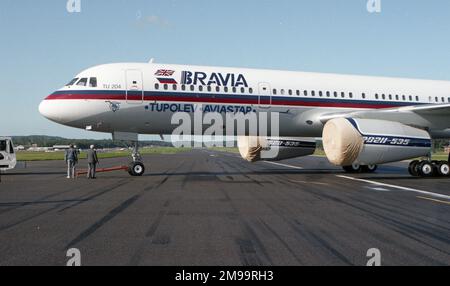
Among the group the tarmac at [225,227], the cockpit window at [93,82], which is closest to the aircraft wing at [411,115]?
the tarmac at [225,227]

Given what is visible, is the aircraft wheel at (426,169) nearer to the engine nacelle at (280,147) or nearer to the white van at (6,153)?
the engine nacelle at (280,147)

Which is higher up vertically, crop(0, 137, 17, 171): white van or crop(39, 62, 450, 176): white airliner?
crop(39, 62, 450, 176): white airliner

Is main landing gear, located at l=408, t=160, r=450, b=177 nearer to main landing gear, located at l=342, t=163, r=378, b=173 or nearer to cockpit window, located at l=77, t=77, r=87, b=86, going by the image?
main landing gear, located at l=342, t=163, r=378, b=173

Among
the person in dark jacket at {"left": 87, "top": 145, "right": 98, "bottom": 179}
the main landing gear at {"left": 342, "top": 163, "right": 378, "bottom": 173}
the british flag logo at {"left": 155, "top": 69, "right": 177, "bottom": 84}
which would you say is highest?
the british flag logo at {"left": 155, "top": 69, "right": 177, "bottom": 84}

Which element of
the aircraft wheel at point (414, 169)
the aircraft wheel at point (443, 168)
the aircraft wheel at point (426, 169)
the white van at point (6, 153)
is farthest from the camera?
the white van at point (6, 153)

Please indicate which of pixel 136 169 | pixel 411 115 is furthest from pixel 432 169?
pixel 136 169

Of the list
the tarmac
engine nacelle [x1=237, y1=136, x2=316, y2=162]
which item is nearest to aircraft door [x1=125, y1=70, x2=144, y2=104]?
the tarmac

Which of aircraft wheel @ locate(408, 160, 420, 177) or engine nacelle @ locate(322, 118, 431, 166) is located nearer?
engine nacelle @ locate(322, 118, 431, 166)

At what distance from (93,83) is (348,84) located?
12.0m

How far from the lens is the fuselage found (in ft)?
58.6

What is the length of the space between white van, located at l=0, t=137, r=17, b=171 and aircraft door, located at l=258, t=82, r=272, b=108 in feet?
46.9

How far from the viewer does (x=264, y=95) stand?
1934 cm

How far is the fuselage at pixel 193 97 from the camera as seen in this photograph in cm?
1786

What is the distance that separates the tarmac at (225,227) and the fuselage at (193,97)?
5101 mm
